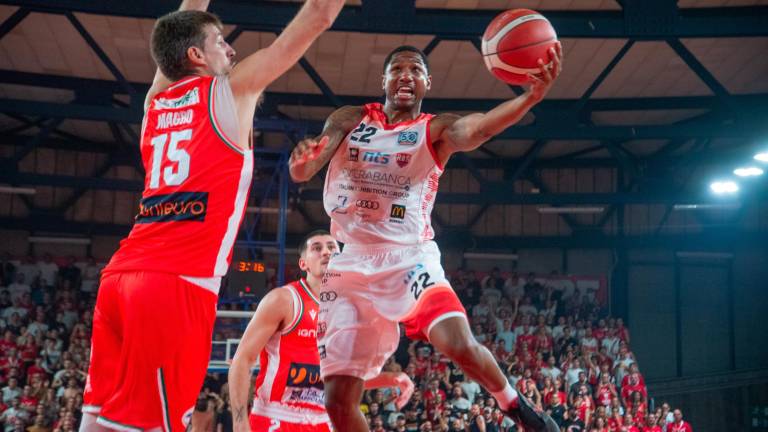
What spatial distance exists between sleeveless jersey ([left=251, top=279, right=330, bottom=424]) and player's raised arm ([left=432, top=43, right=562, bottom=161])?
1.95 m

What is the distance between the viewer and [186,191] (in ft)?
10.6

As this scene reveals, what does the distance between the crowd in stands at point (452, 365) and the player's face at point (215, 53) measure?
29.0 ft

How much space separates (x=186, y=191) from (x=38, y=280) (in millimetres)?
16884

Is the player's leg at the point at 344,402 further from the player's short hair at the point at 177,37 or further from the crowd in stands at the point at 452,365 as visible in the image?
the crowd in stands at the point at 452,365

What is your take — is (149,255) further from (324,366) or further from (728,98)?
(728,98)

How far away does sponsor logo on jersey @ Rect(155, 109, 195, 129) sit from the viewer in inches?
130

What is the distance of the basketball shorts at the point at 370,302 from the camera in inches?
181

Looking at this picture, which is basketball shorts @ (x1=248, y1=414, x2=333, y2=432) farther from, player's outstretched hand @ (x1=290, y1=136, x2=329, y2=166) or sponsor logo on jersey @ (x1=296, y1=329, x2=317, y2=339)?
player's outstretched hand @ (x1=290, y1=136, x2=329, y2=166)

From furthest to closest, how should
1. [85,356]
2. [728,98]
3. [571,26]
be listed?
1. [85,356]
2. [728,98]
3. [571,26]

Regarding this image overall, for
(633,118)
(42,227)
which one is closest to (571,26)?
(633,118)

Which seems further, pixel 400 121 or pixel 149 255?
pixel 400 121

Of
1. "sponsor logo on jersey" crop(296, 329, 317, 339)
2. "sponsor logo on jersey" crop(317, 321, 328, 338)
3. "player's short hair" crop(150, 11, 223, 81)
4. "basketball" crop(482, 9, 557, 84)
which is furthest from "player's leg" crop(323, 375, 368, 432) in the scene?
"player's short hair" crop(150, 11, 223, 81)

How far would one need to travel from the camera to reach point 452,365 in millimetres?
16172

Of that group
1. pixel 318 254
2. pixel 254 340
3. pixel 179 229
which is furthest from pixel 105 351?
pixel 318 254
